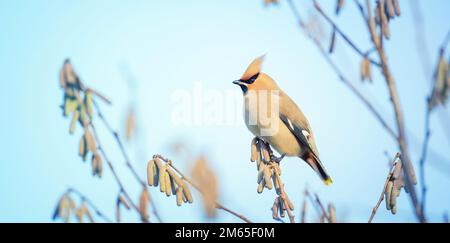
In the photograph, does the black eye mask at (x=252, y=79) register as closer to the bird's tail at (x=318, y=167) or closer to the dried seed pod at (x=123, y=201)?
the bird's tail at (x=318, y=167)

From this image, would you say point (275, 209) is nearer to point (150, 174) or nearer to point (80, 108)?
point (150, 174)

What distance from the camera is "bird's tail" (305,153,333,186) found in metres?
2.32

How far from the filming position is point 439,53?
122 centimetres

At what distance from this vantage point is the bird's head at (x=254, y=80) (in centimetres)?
226

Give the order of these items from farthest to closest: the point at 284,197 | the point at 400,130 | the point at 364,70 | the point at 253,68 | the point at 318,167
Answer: the point at 318,167
the point at 253,68
the point at 364,70
the point at 284,197
the point at 400,130

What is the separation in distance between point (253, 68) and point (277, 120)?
283 millimetres

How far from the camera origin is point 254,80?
A: 2.33 metres

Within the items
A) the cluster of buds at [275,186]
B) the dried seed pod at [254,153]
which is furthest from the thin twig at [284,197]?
the dried seed pod at [254,153]

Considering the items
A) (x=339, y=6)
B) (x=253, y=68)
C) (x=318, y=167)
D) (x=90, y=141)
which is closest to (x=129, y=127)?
(x=90, y=141)
